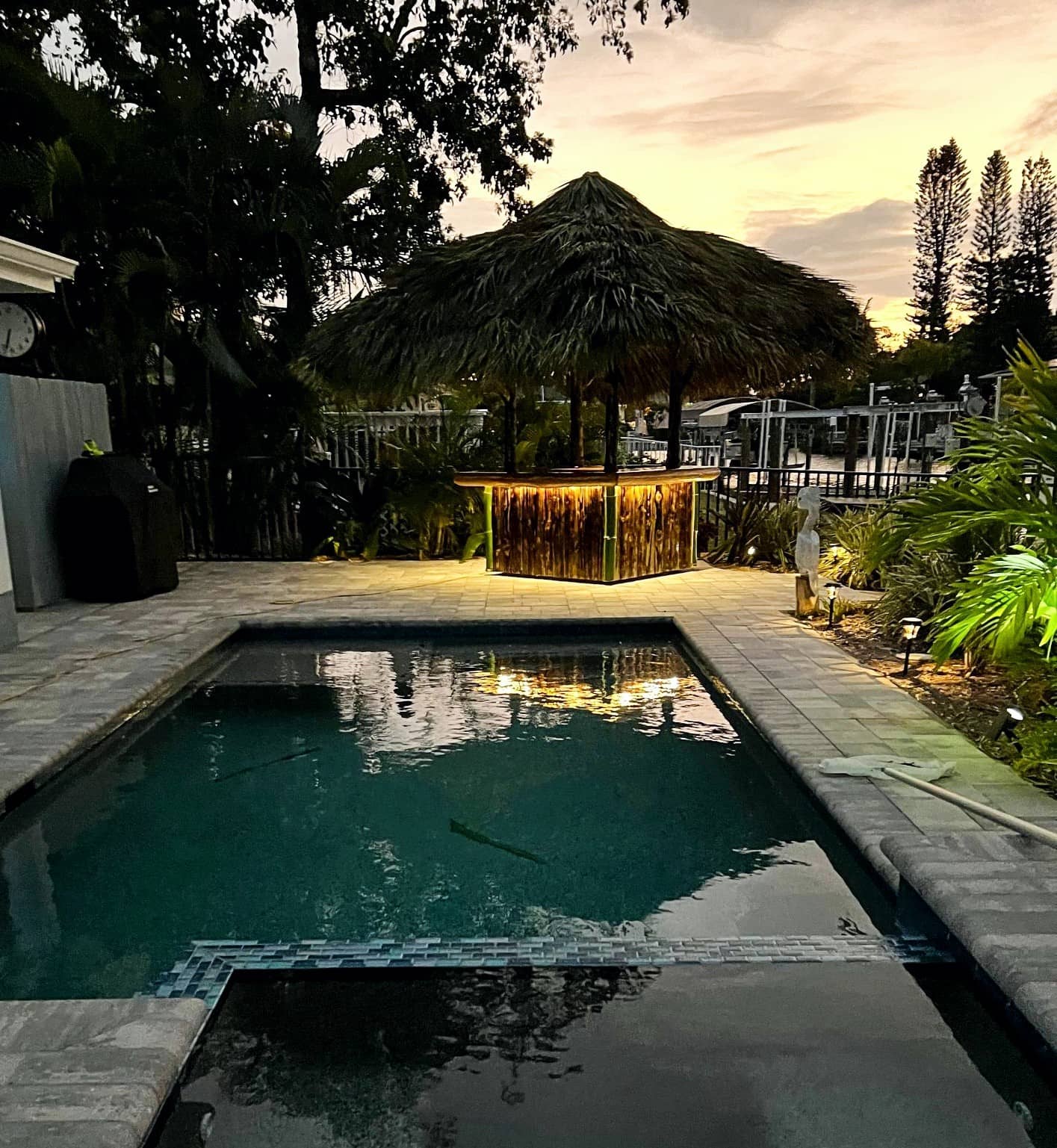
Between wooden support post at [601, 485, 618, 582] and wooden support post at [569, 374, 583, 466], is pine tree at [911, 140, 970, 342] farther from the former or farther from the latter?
wooden support post at [601, 485, 618, 582]

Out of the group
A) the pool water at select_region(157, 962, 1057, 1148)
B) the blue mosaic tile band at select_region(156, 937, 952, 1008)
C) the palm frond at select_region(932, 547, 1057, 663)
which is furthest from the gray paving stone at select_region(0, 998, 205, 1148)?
the palm frond at select_region(932, 547, 1057, 663)

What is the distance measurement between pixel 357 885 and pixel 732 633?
4167mm

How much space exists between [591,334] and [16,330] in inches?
197

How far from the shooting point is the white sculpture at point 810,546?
7383 mm

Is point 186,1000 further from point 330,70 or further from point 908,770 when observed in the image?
point 330,70

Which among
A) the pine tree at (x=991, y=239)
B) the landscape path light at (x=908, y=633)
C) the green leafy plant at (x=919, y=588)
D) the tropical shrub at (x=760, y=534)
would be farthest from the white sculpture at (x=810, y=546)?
the pine tree at (x=991, y=239)

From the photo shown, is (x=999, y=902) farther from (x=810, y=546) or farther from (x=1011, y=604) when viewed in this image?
(x=810, y=546)

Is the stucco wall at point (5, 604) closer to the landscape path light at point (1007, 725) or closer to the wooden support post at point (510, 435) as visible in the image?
the wooden support post at point (510, 435)

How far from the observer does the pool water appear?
221 cm

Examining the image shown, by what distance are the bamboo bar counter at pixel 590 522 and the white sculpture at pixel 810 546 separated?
207 centimetres

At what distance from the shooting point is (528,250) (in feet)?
28.9

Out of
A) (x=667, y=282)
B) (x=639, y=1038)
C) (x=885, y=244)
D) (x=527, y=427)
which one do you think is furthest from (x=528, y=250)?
(x=885, y=244)

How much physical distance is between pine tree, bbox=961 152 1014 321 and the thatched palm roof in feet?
142

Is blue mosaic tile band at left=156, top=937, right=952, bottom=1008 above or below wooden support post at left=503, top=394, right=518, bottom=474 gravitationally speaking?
below
